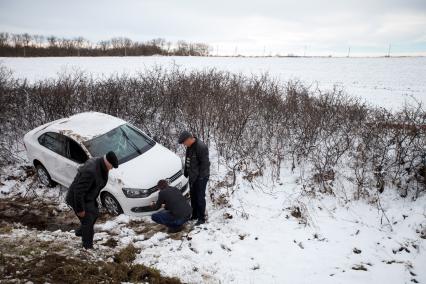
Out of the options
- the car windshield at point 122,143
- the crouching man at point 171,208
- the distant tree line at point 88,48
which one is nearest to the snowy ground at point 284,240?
the crouching man at point 171,208

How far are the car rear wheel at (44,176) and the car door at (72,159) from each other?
0.91 metres

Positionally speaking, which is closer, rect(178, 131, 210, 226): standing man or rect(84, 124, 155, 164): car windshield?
rect(178, 131, 210, 226): standing man

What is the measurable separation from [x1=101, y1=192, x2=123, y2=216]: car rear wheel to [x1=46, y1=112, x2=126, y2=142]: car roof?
56.3 inches

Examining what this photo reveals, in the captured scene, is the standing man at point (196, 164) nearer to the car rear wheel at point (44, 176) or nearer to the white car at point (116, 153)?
the white car at point (116, 153)

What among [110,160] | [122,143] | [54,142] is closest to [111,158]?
[110,160]

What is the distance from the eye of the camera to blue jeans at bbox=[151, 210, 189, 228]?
19.8 feet

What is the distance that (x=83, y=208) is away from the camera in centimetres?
491

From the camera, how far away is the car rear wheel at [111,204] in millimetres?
6586

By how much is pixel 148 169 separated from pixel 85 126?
2.16 meters

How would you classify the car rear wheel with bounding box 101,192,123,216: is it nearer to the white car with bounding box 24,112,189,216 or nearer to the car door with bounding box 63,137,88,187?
the white car with bounding box 24,112,189,216

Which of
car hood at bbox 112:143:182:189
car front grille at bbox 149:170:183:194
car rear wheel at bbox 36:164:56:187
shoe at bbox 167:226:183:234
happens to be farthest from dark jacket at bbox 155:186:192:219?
car rear wheel at bbox 36:164:56:187

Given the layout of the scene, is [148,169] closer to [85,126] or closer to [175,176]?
[175,176]

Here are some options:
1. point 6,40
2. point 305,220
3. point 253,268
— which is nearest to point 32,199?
point 253,268

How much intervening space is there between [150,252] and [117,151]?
2.62 metres
